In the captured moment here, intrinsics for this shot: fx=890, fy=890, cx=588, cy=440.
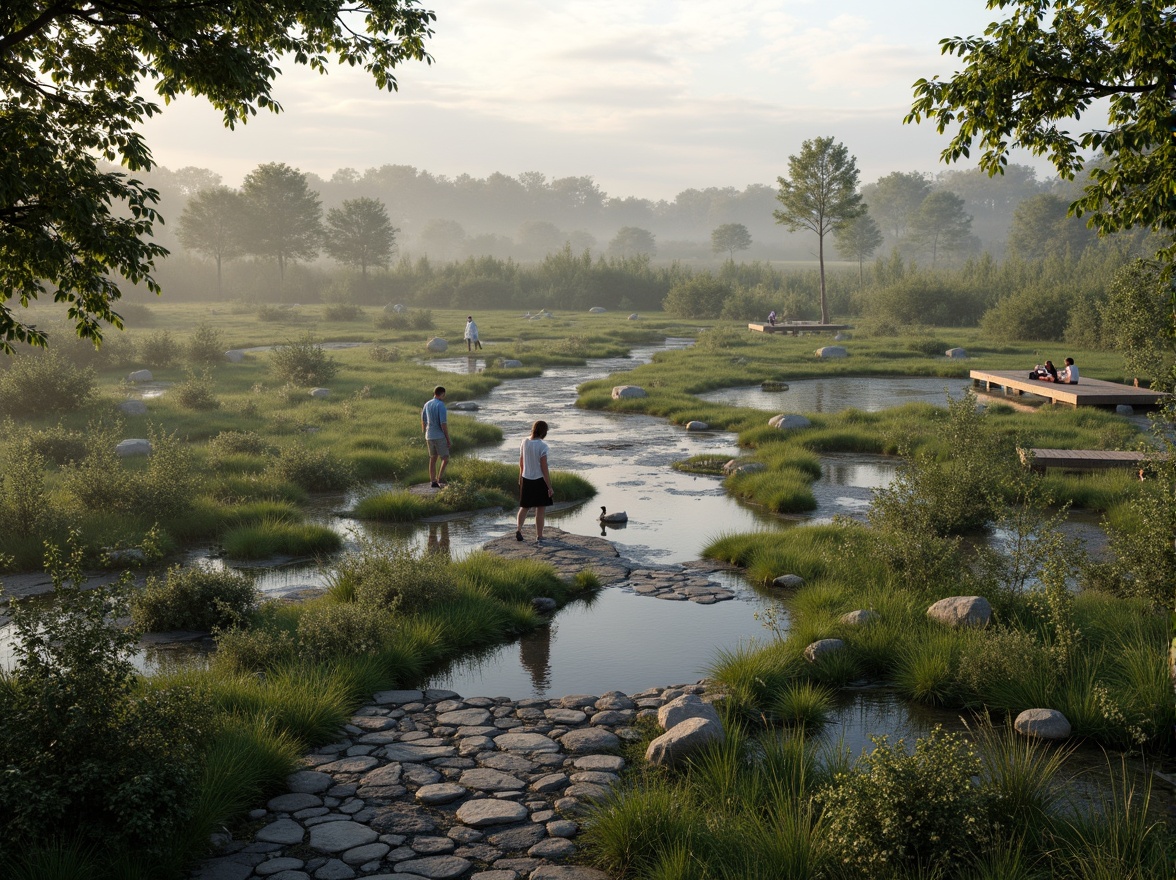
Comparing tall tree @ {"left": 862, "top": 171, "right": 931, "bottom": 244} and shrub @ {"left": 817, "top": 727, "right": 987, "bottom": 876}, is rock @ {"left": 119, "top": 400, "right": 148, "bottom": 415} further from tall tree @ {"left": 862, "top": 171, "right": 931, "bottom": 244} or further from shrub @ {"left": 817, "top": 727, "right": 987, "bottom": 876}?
tall tree @ {"left": 862, "top": 171, "right": 931, "bottom": 244}

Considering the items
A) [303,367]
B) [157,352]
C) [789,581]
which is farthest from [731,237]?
[789,581]

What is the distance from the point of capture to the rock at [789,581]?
35.1 ft

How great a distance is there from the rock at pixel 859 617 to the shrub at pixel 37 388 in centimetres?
1895

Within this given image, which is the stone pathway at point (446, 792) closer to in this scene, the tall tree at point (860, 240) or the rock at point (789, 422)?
the rock at point (789, 422)

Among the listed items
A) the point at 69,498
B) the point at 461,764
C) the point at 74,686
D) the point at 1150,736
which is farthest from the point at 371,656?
the point at 69,498

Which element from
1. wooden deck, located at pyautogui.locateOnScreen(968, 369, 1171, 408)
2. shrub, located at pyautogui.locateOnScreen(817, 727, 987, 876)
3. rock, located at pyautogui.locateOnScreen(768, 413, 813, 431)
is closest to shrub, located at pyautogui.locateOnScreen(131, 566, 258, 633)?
shrub, located at pyautogui.locateOnScreen(817, 727, 987, 876)

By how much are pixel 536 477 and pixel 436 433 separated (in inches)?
148

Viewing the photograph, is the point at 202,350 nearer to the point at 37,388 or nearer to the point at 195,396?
the point at 195,396

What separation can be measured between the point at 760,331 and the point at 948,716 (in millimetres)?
41906

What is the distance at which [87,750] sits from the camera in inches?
195

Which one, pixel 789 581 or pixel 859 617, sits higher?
pixel 859 617

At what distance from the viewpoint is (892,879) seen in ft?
14.8

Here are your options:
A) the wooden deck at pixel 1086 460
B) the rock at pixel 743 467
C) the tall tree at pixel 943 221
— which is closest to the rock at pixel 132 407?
the rock at pixel 743 467

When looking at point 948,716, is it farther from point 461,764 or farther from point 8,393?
point 8,393
